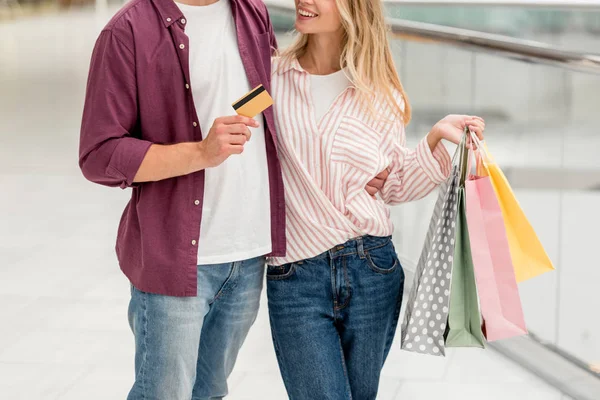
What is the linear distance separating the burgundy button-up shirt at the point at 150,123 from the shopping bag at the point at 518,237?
1.69ft

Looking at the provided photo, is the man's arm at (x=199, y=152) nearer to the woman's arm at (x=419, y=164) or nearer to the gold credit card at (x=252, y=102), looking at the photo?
the gold credit card at (x=252, y=102)

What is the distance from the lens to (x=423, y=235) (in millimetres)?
4414

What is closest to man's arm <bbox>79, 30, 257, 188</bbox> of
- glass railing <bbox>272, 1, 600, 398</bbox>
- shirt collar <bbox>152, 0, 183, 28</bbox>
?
shirt collar <bbox>152, 0, 183, 28</bbox>

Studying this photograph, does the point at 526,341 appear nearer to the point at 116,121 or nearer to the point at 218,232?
the point at 218,232

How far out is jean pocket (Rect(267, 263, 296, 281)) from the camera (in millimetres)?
2158

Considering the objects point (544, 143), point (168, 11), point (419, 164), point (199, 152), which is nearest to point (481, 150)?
point (419, 164)

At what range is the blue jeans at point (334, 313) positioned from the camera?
2135mm

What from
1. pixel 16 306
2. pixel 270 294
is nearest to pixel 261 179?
pixel 270 294

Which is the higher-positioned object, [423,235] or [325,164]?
[325,164]

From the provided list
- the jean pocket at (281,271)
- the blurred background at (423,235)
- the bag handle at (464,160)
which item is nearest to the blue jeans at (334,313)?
the jean pocket at (281,271)

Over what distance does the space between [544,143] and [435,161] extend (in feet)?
4.79

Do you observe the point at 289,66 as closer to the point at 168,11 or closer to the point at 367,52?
the point at 367,52

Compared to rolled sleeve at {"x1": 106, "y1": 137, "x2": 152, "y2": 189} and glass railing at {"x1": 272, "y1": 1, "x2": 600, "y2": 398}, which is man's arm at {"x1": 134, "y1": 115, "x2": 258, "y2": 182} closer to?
rolled sleeve at {"x1": 106, "y1": 137, "x2": 152, "y2": 189}

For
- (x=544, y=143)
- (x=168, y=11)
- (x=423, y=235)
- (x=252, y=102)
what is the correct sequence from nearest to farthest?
(x=252, y=102) → (x=168, y=11) → (x=544, y=143) → (x=423, y=235)
